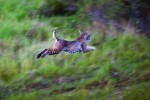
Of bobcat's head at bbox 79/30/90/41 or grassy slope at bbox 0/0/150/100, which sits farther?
bobcat's head at bbox 79/30/90/41

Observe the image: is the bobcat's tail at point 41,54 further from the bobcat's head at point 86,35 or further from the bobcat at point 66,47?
the bobcat's head at point 86,35

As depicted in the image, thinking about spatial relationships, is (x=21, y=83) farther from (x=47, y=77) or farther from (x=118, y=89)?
(x=118, y=89)

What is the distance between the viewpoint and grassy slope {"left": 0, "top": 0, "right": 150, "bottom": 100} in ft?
12.2

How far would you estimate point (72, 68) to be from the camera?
12.7 feet

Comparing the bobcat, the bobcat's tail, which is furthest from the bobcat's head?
the bobcat's tail

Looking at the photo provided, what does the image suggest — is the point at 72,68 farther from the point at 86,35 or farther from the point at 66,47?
the point at 86,35

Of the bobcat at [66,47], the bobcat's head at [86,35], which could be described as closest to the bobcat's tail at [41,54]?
the bobcat at [66,47]

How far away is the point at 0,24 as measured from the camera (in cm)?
430

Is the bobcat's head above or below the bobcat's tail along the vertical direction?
above

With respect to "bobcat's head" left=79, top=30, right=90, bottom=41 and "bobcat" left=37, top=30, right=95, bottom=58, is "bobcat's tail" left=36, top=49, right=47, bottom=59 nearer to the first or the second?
"bobcat" left=37, top=30, right=95, bottom=58

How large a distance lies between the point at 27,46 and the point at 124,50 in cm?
85

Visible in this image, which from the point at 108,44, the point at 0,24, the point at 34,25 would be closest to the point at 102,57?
the point at 108,44

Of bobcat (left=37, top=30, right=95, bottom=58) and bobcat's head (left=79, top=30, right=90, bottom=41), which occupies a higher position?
bobcat's head (left=79, top=30, right=90, bottom=41)

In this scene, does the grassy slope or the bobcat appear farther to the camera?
the bobcat
